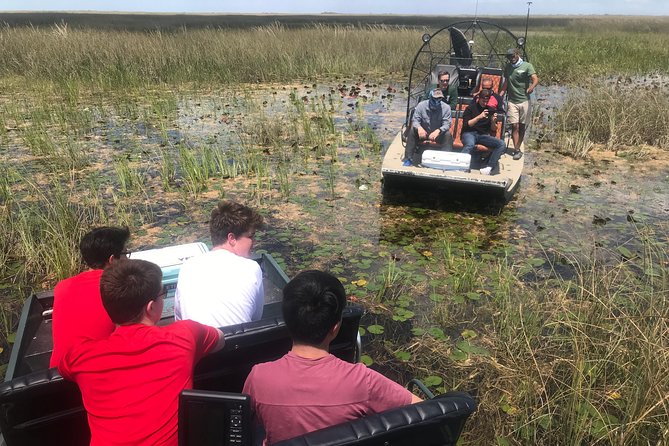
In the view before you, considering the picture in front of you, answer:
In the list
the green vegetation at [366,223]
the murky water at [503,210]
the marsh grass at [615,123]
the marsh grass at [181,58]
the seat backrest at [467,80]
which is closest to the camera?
the green vegetation at [366,223]

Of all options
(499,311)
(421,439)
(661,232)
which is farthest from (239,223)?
(661,232)

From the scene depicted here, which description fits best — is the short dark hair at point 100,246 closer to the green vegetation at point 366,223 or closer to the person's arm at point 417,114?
the green vegetation at point 366,223

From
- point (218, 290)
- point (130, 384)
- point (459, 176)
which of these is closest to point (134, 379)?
point (130, 384)

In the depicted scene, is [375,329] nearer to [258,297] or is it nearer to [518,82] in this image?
[258,297]

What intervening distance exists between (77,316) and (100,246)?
1.88ft

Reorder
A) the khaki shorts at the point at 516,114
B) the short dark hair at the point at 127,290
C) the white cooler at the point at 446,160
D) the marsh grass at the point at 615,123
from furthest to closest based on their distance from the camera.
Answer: the marsh grass at the point at 615,123 < the khaki shorts at the point at 516,114 < the white cooler at the point at 446,160 < the short dark hair at the point at 127,290

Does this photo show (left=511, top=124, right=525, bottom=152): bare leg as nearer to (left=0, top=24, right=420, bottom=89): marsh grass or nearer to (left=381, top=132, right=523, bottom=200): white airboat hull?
(left=381, top=132, right=523, bottom=200): white airboat hull

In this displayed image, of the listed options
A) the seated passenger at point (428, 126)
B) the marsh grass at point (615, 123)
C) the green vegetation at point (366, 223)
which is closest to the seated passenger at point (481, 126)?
the seated passenger at point (428, 126)

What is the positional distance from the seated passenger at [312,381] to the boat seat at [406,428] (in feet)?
0.69

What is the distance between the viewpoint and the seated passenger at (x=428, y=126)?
7137 mm

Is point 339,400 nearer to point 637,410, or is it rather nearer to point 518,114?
point 637,410

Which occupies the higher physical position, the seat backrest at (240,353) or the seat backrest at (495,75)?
the seat backrest at (495,75)

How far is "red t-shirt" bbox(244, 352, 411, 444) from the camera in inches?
72.5

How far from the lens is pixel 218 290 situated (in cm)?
273
